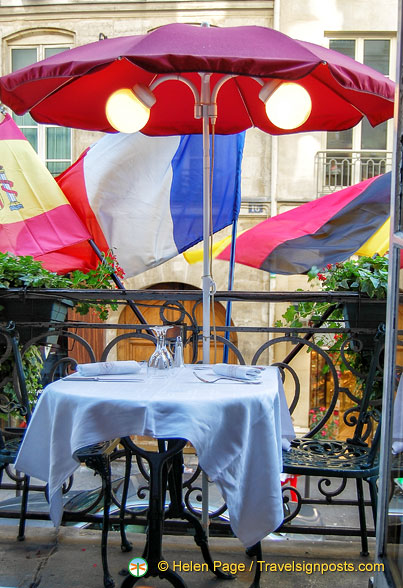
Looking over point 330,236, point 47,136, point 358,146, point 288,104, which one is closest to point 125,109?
point 288,104

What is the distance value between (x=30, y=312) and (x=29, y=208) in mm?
2715

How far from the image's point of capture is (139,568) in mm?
2244

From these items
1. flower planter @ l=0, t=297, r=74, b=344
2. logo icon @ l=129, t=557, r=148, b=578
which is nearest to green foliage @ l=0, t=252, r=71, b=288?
flower planter @ l=0, t=297, r=74, b=344

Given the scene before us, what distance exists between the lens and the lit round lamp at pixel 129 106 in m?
2.82

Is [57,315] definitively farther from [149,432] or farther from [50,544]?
[149,432]

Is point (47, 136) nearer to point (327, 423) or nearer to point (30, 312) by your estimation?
point (327, 423)

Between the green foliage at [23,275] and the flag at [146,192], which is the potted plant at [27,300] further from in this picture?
the flag at [146,192]

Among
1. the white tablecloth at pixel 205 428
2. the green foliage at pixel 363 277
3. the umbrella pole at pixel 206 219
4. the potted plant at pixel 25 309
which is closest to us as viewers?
the white tablecloth at pixel 205 428

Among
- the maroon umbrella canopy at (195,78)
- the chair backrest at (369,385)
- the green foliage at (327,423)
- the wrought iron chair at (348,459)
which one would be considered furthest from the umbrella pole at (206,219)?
the green foliage at (327,423)

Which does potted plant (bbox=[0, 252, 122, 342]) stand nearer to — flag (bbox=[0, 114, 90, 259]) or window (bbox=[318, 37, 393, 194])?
flag (bbox=[0, 114, 90, 259])

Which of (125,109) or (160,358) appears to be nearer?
(160,358)

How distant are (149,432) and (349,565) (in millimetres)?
1247

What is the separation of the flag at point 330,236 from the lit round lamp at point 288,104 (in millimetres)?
3414

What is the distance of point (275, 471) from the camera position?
2.13m
